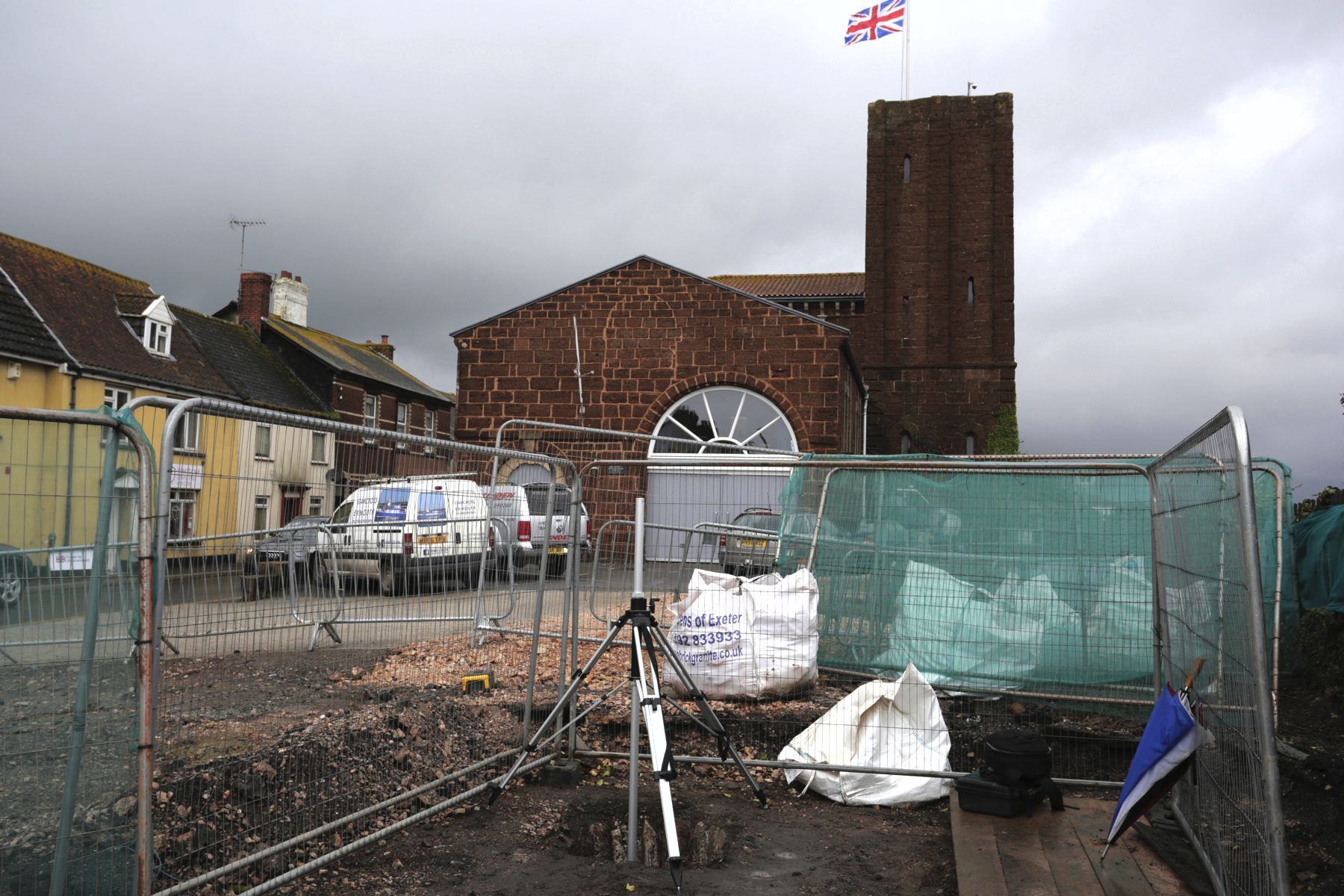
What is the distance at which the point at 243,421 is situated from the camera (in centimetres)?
370

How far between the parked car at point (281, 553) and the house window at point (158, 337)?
25.4 m

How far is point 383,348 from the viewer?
4306 centimetres

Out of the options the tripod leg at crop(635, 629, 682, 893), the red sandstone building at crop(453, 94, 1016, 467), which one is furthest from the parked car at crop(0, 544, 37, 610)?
the red sandstone building at crop(453, 94, 1016, 467)

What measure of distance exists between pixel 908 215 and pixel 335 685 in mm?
29136

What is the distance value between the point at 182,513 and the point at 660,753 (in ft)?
7.13

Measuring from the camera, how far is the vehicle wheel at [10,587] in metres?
2.90

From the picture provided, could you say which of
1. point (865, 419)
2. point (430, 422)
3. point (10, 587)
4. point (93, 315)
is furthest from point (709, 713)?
point (430, 422)

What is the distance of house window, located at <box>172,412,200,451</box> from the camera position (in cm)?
331

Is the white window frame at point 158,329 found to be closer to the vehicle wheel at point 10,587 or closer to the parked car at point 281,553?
the parked car at point 281,553

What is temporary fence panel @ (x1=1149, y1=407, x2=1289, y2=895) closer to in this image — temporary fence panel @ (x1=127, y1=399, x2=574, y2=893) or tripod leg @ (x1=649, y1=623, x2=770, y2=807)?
tripod leg @ (x1=649, y1=623, x2=770, y2=807)

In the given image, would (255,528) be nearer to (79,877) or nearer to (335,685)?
(79,877)

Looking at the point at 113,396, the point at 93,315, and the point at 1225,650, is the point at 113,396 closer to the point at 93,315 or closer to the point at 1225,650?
the point at 93,315

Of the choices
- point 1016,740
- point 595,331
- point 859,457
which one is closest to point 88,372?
point 595,331

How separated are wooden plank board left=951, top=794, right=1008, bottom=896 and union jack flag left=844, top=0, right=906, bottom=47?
95.9 ft
